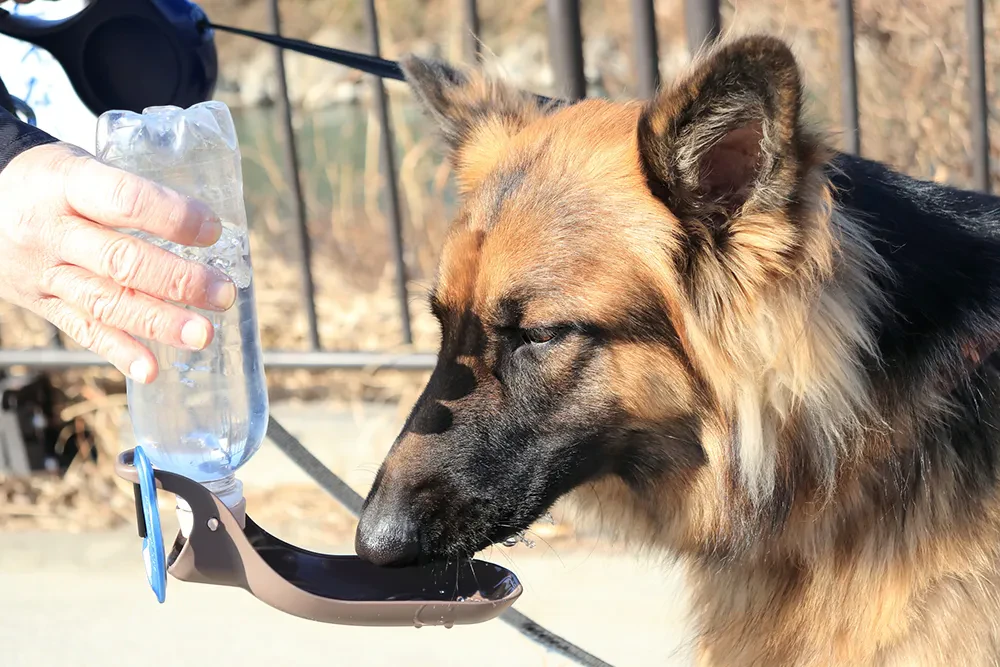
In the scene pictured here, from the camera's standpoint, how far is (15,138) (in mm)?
1668

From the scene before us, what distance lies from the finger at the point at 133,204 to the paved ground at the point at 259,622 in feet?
6.04

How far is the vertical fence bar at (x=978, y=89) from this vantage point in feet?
11.5

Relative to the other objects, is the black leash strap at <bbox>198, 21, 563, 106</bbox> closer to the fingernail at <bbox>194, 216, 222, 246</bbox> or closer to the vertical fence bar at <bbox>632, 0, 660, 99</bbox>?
the vertical fence bar at <bbox>632, 0, 660, 99</bbox>

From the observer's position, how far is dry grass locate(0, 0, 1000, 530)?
14.6 feet

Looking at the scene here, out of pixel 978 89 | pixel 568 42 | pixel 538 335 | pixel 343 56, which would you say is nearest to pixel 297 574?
pixel 538 335

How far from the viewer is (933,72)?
178 inches

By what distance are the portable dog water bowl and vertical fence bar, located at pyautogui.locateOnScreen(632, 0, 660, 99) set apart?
1969 millimetres

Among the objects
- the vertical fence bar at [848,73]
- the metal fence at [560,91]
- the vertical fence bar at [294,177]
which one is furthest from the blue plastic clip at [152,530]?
the vertical fence bar at [848,73]

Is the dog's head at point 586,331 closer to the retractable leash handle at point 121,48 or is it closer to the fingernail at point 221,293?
the fingernail at point 221,293

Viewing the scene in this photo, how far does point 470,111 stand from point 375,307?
288 centimetres

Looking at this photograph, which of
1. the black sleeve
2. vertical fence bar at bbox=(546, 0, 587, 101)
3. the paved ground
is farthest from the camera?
vertical fence bar at bbox=(546, 0, 587, 101)

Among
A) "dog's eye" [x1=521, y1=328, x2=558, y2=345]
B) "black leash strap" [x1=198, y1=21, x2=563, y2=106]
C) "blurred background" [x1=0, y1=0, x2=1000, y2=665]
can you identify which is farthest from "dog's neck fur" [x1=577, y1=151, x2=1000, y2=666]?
"black leash strap" [x1=198, y1=21, x2=563, y2=106]

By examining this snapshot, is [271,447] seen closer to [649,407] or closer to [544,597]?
[544,597]

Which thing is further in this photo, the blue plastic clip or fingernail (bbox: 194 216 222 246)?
the blue plastic clip
